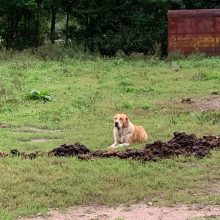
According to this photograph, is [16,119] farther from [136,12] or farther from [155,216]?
[136,12]

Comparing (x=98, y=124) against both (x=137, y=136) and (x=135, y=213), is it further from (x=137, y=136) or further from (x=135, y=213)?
(x=135, y=213)

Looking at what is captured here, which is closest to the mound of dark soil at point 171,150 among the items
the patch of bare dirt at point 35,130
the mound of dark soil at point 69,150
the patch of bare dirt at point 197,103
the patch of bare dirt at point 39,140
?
the mound of dark soil at point 69,150

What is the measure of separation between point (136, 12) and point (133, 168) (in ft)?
73.5

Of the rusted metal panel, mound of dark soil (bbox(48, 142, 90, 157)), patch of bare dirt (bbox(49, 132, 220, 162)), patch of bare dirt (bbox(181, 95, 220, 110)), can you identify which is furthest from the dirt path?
the rusted metal panel

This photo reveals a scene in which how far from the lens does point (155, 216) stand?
23.3 feet

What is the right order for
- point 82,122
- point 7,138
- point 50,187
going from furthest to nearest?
point 82,122, point 7,138, point 50,187

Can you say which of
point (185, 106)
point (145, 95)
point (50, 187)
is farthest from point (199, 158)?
point (145, 95)

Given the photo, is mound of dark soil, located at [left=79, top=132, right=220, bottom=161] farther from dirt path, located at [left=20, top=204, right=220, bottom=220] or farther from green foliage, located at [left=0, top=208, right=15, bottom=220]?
green foliage, located at [left=0, top=208, right=15, bottom=220]

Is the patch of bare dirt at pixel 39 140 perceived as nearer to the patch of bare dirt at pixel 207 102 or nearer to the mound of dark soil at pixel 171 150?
the mound of dark soil at pixel 171 150

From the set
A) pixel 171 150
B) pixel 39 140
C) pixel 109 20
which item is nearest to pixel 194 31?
pixel 109 20

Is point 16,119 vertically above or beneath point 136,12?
beneath

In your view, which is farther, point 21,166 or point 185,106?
point 185,106

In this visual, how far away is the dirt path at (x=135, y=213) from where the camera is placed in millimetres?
7051

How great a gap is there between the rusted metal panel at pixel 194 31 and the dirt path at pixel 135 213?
19.7 m
